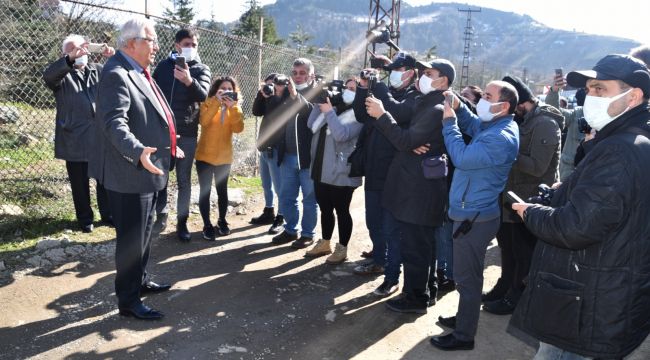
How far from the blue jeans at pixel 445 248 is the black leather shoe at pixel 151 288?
7.95ft

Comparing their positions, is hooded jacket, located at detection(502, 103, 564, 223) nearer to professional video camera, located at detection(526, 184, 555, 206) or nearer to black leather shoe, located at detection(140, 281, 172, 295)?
professional video camera, located at detection(526, 184, 555, 206)

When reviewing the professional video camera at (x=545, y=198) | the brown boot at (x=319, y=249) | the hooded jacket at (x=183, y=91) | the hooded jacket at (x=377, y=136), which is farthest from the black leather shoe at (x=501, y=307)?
the hooded jacket at (x=183, y=91)

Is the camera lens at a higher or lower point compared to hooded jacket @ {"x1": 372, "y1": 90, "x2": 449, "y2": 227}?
higher

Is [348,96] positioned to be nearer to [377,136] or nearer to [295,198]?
[377,136]

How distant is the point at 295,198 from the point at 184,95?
63.6 inches

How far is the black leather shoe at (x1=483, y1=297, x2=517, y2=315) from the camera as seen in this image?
158 inches

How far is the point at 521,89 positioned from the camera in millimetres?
3816

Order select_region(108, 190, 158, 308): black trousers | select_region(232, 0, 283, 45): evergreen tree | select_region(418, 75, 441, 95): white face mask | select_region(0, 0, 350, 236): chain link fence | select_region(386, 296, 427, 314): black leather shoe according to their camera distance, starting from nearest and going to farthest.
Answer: select_region(108, 190, 158, 308): black trousers, select_region(418, 75, 441, 95): white face mask, select_region(386, 296, 427, 314): black leather shoe, select_region(0, 0, 350, 236): chain link fence, select_region(232, 0, 283, 45): evergreen tree

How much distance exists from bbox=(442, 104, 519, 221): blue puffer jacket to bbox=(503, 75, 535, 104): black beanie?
784 millimetres

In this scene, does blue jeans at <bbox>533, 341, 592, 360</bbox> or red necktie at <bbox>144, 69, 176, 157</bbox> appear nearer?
blue jeans at <bbox>533, 341, 592, 360</bbox>

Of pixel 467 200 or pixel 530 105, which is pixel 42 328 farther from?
pixel 530 105

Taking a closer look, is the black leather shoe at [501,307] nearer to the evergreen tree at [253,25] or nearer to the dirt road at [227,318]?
the dirt road at [227,318]

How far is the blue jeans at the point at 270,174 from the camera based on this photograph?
556 centimetres

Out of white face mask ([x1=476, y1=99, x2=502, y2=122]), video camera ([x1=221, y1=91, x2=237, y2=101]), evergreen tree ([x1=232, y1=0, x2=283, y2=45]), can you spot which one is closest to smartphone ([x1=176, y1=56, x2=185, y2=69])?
video camera ([x1=221, y1=91, x2=237, y2=101])
